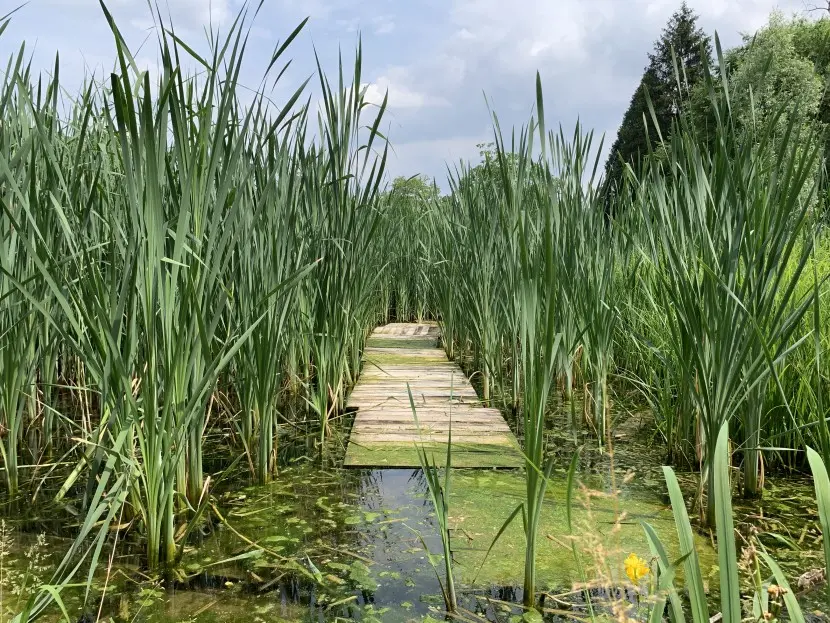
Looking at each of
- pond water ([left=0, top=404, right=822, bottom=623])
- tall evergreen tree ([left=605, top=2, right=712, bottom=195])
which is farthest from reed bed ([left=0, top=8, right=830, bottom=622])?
tall evergreen tree ([left=605, top=2, right=712, bottom=195])

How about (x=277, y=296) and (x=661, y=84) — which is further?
(x=661, y=84)

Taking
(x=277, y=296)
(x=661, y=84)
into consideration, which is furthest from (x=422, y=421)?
(x=661, y=84)

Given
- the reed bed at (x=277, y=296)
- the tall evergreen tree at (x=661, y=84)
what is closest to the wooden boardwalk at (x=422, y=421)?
the reed bed at (x=277, y=296)

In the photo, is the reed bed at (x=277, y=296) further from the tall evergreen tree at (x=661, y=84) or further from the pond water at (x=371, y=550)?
the tall evergreen tree at (x=661, y=84)

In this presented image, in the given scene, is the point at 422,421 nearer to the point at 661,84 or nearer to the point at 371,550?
the point at 371,550

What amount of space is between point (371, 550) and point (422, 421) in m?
1.26

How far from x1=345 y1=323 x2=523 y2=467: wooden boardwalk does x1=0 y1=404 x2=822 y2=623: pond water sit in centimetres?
17

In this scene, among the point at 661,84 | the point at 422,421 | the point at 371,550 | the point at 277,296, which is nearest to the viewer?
the point at 371,550

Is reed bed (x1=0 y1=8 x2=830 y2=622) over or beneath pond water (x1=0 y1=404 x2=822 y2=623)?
over

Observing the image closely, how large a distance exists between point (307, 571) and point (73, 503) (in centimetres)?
81

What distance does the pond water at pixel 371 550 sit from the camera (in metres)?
1.30

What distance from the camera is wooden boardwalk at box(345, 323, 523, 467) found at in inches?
91.7

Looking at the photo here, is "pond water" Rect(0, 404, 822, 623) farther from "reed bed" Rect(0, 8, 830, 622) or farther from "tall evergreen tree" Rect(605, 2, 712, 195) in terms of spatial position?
"tall evergreen tree" Rect(605, 2, 712, 195)

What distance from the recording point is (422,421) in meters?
2.83
